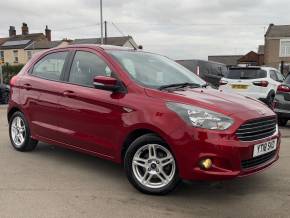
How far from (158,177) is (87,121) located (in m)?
1.23

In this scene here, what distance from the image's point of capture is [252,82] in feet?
44.1

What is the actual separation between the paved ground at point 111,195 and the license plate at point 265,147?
51 centimetres

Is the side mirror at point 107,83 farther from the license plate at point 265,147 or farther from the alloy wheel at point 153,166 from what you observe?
the license plate at point 265,147

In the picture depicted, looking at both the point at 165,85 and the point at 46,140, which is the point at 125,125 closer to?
the point at 165,85

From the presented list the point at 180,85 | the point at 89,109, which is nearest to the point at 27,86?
the point at 89,109

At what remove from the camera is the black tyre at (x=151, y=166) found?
4.51 metres

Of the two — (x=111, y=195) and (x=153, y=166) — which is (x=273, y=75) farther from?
(x=111, y=195)

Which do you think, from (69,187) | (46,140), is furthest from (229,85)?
(69,187)

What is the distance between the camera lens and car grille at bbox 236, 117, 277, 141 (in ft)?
14.1

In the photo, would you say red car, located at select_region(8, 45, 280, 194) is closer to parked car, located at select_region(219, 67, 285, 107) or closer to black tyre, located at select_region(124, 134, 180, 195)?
black tyre, located at select_region(124, 134, 180, 195)

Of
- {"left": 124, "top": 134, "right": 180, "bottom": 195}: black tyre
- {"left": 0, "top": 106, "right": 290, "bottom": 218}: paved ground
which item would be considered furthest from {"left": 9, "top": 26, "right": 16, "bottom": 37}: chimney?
{"left": 124, "top": 134, "right": 180, "bottom": 195}: black tyre

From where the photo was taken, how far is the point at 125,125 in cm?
476

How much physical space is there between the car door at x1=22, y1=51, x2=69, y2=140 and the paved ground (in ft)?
1.84

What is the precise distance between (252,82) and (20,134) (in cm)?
872
